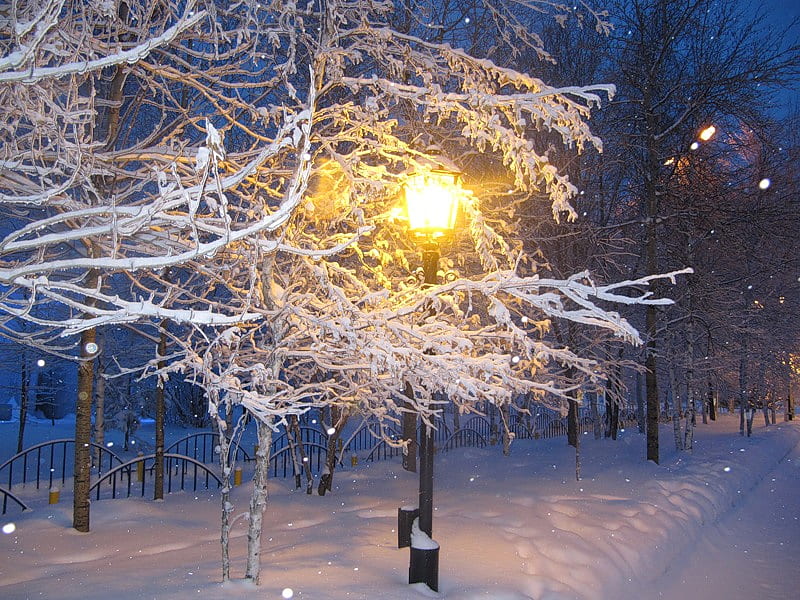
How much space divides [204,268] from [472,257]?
642 cm

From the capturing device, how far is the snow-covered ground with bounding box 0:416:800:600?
5414 mm

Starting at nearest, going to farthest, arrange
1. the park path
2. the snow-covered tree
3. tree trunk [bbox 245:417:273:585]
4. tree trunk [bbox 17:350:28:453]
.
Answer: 1. the snow-covered tree
2. tree trunk [bbox 245:417:273:585]
3. the park path
4. tree trunk [bbox 17:350:28:453]

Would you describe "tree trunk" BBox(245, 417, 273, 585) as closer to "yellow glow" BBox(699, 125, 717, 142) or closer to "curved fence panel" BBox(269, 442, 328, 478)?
"curved fence panel" BBox(269, 442, 328, 478)

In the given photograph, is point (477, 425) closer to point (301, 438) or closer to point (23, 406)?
point (301, 438)

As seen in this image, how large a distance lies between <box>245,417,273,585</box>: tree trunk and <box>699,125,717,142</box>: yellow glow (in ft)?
43.0

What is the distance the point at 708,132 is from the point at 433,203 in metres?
11.4

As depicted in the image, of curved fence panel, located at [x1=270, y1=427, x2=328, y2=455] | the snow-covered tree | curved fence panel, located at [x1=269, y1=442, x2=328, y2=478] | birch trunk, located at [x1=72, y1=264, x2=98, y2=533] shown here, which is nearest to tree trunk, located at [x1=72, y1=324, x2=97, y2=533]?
birch trunk, located at [x1=72, y1=264, x2=98, y2=533]

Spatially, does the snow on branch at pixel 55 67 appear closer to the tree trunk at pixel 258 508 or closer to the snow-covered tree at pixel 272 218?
the snow-covered tree at pixel 272 218

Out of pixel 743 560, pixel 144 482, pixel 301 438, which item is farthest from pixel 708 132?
pixel 144 482

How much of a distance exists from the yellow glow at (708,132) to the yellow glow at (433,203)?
1102 cm

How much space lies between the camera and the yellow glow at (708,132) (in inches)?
546

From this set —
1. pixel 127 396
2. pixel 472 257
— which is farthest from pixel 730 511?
pixel 127 396

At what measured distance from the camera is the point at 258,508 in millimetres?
5340

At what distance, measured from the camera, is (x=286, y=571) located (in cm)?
555
